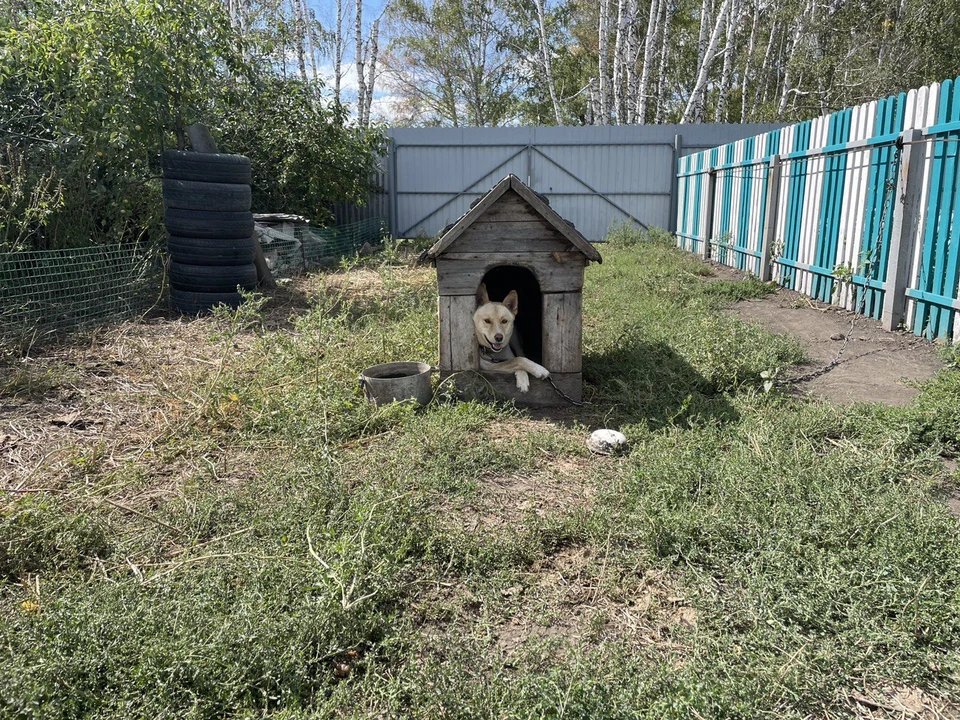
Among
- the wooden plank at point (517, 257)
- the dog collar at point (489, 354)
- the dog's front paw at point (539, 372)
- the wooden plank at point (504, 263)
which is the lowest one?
the dog's front paw at point (539, 372)

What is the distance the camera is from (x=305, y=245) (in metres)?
11.4

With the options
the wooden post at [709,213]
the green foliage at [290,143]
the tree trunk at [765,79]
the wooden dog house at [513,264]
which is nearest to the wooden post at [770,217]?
the wooden post at [709,213]

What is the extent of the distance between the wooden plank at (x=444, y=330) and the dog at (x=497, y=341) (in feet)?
0.65

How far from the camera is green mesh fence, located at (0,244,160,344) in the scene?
19.6 feet

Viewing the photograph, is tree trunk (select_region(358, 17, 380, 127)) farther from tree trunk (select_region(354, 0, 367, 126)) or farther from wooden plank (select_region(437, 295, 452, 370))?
wooden plank (select_region(437, 295, 452, 370))

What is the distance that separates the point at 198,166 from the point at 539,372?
4.89 metres

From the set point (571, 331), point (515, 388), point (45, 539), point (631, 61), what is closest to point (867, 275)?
point (571, 331)

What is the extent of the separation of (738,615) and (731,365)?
2.97 meters

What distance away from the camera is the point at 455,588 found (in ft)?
8.20

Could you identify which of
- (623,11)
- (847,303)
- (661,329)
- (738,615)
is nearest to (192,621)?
(738,615)

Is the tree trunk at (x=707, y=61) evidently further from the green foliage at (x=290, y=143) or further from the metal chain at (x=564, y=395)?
the metal chain at (x=564, y=395)

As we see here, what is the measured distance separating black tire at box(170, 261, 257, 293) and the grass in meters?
2.83

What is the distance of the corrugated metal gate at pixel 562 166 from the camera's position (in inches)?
651

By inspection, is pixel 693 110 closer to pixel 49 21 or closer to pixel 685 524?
pixel 49 21
